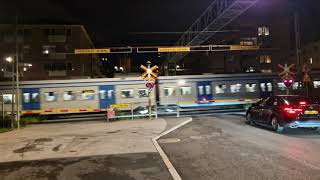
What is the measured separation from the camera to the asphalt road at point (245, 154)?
719cm

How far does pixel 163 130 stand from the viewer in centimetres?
1548

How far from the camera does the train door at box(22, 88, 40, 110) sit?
27359mm

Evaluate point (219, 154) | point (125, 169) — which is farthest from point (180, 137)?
point (125, 169)

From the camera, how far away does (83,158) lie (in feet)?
31.1

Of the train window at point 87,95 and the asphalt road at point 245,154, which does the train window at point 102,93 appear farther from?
the asphalt road at point 245,154

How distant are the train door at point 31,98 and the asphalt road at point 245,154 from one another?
16.8 m

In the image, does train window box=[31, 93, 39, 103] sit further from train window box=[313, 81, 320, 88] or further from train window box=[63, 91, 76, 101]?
train window box=[313, 81, 320, 88]

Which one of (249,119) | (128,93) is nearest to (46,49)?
(128,93)

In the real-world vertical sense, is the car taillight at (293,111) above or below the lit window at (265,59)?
below

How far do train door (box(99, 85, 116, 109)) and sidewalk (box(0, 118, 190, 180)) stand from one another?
544 inches

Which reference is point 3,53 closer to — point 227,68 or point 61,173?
point 227,68

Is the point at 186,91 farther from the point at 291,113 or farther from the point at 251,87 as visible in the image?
the point at 291,113

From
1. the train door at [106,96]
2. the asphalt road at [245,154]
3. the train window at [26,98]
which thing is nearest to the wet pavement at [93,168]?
the asphalt road at [245,154]

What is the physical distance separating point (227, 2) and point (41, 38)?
36.4 m
